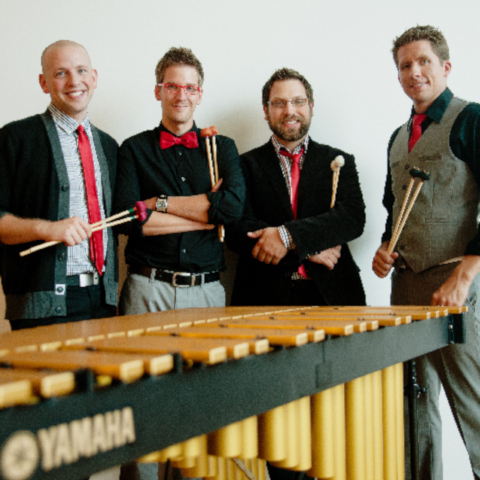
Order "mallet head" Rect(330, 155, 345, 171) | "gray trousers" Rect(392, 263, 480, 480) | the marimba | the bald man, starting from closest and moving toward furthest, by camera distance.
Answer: the marimba → the bald man → "gray trousers" Rect(392, 263, 480, 480) → "mallet head" Rect(330, 155, 345, 171)

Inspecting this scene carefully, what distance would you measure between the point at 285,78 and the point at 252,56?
18.9 inches

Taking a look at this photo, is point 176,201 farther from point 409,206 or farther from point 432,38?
point 432,38

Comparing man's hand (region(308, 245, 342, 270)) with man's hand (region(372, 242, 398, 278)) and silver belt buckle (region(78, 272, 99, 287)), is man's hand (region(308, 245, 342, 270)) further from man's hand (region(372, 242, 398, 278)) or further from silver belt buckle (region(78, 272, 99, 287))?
silver belt buckle (region(78, 272, 99, 287))

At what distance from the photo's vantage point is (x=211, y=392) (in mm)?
1003

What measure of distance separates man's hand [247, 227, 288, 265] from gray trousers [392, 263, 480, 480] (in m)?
0.63

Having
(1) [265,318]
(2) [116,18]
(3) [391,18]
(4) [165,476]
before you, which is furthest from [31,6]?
(4) [165,476]

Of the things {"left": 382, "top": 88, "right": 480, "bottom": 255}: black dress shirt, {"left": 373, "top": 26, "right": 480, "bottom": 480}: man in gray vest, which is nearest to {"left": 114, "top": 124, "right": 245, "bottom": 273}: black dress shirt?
{"left": 373, "top": 26, "right": 480, "bottom": 480}: man in gray vest

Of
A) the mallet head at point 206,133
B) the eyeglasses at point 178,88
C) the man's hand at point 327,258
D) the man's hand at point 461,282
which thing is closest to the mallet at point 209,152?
the mallet head at point 206,133

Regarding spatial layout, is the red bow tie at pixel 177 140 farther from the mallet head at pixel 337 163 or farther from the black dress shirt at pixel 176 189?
the mallet head at pixel 337 163

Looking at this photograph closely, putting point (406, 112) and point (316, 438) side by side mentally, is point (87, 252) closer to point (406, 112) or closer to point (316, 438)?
point (316, 438)

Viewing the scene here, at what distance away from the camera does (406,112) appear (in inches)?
122

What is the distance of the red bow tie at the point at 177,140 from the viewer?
2.59m

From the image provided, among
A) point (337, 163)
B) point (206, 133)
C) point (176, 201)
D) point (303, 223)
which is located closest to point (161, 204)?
point (176, 201)

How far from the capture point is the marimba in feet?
2.59
